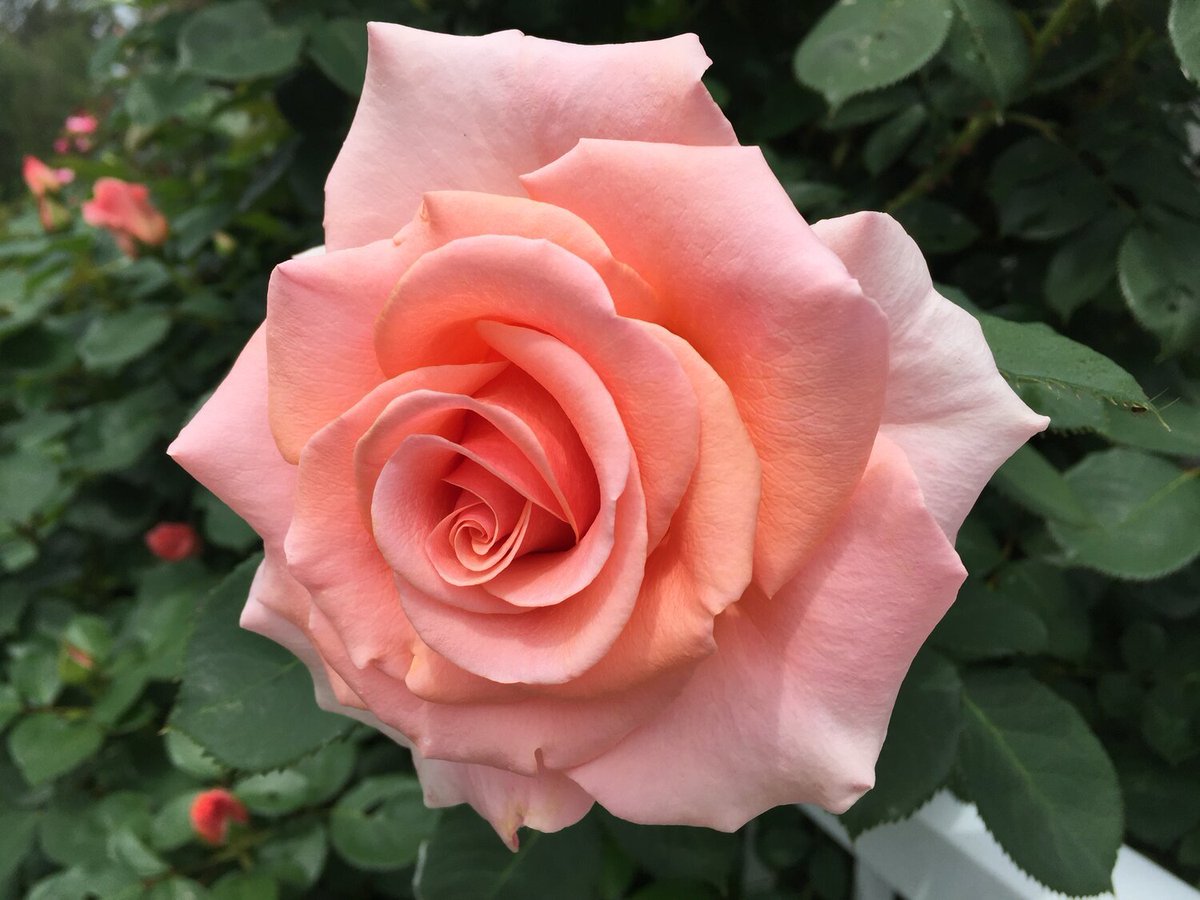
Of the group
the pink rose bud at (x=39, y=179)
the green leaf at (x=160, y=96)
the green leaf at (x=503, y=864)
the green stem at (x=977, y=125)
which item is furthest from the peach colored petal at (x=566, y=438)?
the pink rose bud at (x=39, y=179)

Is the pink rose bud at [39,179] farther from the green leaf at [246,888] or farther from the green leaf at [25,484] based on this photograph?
the green leaf at [246,888]

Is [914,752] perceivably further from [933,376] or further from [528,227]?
[528,227]

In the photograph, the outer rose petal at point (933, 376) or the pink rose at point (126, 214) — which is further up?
the outer rose petal at point (933, 376)

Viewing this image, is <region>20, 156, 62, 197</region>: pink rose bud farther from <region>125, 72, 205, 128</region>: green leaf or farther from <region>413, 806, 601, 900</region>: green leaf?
<region>413, 806, 601, 900</region>: green leaf

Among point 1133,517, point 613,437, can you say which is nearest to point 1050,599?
point 1133,517

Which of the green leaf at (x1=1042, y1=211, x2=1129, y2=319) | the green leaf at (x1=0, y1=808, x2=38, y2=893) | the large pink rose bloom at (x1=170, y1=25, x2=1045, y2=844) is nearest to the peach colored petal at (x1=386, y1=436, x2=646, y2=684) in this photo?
the large pink rose bloom at (x1=170, y1=25, x2=1045, y2=844)

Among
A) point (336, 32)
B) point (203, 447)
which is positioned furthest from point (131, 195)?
point (203, 447)

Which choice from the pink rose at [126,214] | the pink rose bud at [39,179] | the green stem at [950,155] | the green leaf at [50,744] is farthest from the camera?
the pink rose bud at [39,179]
